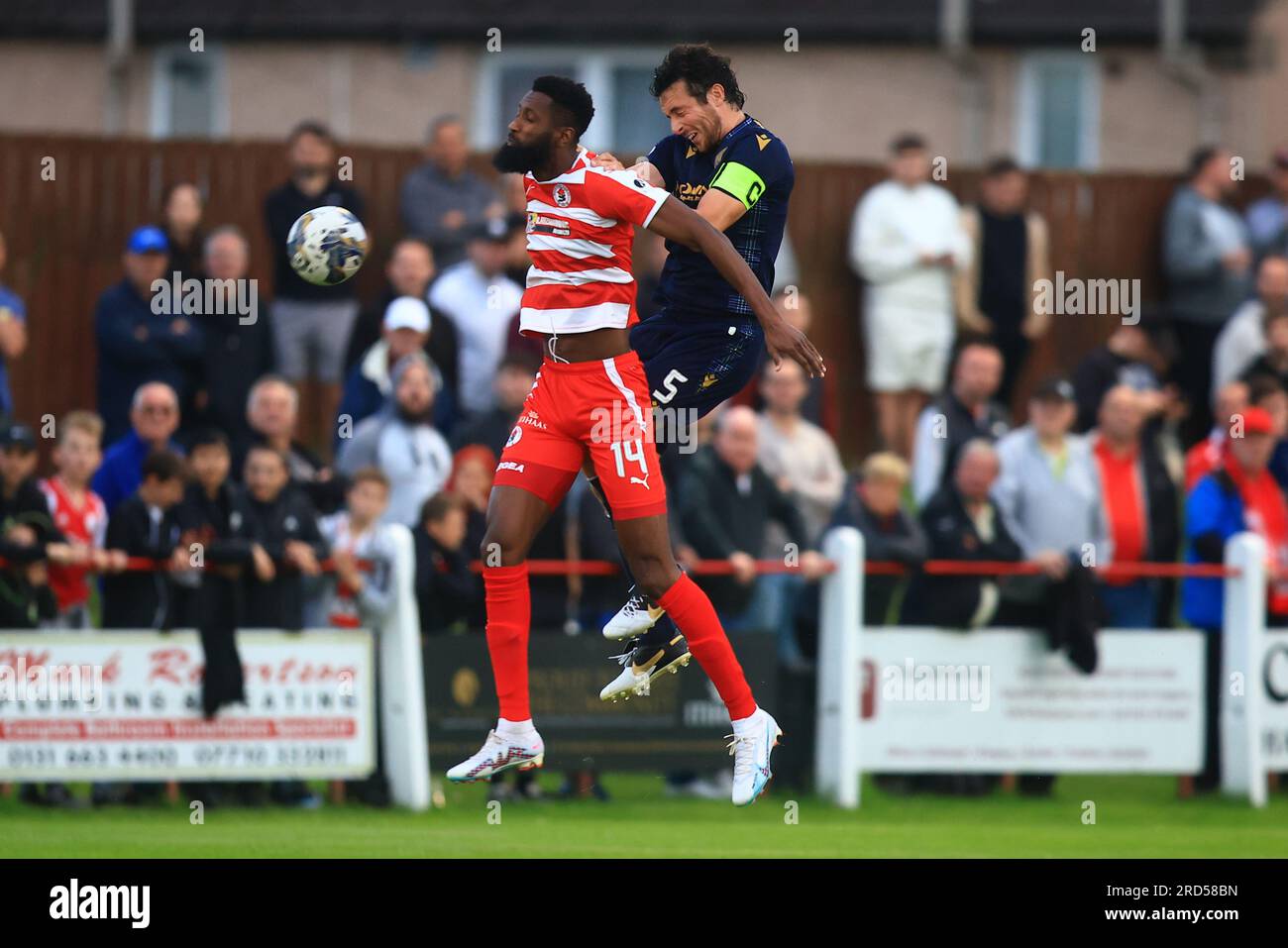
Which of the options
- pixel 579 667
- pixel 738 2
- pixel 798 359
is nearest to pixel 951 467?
pixel 579 667

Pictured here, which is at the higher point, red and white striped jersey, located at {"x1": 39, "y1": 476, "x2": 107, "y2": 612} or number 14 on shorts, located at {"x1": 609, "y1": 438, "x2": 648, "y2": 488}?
number 14 on shorts, located at {"x1": 609, "y1": 438, "x2": 648, "y2": 488}

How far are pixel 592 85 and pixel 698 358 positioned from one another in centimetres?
1407

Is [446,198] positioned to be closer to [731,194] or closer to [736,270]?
[731,194]

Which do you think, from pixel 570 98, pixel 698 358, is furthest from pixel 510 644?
pixel 570 98

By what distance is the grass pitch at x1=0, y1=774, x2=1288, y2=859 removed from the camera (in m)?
10.9

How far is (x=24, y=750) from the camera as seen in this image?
1201 centimetres

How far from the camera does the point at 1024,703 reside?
1329 cm

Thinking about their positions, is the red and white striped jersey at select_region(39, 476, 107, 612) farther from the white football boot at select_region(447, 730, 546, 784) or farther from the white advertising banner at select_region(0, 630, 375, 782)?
the white football boot at select_region(447, 730, 546, 784)

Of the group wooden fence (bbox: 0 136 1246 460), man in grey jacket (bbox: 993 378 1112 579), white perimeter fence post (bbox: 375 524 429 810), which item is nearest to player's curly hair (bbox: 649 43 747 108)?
white perimeter fence post (bbox: 375 524 429 810)

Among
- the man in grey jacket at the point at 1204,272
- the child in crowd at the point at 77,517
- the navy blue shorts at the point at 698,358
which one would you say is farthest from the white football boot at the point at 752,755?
the man in grey jacket at the point at 1204,272

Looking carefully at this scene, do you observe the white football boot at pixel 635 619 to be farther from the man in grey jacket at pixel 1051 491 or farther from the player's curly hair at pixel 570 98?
the man in grey jacket at pixel 1051 491

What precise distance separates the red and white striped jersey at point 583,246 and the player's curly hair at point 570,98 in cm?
15

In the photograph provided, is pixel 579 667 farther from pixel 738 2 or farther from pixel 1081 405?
pixel 738 2

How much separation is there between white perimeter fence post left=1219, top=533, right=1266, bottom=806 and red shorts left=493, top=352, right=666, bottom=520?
248 inches
